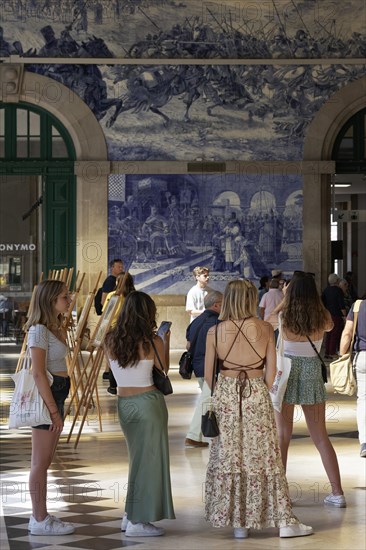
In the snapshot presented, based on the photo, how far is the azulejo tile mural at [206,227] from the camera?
29.3m

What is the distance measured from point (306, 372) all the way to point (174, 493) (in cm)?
160

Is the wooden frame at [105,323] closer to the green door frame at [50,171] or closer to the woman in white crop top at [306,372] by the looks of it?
the woman in white crop top at [306,372]

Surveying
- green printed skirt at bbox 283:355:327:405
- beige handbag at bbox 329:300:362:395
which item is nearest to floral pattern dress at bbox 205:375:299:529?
green printed skirt at bbox 283:355:327:405

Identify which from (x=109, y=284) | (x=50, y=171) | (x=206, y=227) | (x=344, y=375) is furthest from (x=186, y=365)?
(x=50, y=171)

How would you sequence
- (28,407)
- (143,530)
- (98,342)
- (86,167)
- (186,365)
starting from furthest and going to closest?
(86,167)
(98,342)
(186,365)
(143,530)
(28,407)

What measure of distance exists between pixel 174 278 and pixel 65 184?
3.46 m

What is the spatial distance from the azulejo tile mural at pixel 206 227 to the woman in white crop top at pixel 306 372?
19084 mm

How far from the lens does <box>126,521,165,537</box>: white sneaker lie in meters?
8.85

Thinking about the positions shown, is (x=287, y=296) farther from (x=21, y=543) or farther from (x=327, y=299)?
(x=327, y=299)

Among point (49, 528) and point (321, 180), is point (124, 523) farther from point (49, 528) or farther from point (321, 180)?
point (321, 180)

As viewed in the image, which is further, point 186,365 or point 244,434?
point 186,365

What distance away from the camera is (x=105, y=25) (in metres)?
29.4

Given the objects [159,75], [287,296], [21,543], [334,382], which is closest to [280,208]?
[159,75]

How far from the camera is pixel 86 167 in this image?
Result: 29.2 meters
